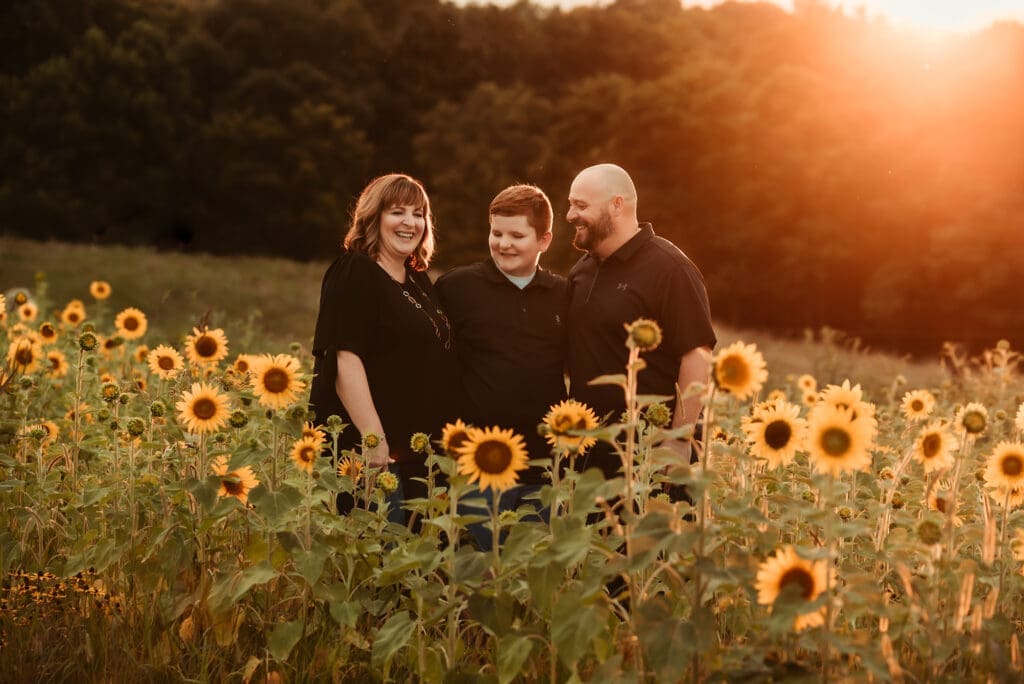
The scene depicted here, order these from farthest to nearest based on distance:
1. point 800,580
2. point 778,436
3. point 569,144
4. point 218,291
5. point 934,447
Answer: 1. point 569,144
2. point 218,291
3. point 934,447
4. point 778,436
5. point 800,580

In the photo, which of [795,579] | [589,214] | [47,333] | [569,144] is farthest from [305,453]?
[569,144]

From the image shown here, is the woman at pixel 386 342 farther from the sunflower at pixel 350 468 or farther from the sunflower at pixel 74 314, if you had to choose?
the sunflower at pixel 74 314

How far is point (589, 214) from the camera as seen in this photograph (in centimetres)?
474

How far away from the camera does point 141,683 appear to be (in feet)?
10.3

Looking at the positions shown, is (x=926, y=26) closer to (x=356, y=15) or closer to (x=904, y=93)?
Answer: (x=904, y=93)

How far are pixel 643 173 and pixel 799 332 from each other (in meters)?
7.78

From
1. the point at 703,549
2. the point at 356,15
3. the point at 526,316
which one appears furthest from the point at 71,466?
the point at 356,15

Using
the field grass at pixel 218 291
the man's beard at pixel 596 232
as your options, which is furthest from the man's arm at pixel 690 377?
the field grass at pixel 218 291

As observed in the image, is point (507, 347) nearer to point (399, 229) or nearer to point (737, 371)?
point (399, 229)

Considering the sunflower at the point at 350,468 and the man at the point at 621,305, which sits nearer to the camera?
the sunflower at the point at 350,468

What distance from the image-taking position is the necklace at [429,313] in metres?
4.43

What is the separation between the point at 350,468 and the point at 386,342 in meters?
1.09

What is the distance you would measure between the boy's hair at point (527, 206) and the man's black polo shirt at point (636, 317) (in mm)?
426

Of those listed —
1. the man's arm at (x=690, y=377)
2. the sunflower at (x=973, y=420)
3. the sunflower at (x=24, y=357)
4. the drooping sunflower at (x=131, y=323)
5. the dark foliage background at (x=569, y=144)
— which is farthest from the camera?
the dark foliage background at (x=569, y=144)
